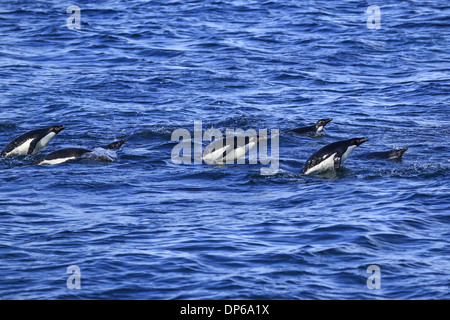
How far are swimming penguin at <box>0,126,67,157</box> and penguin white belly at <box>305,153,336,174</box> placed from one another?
4967 millimetres

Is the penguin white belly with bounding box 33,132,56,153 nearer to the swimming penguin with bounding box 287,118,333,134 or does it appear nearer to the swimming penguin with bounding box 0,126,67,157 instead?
the swimming penguin with bounding box 0,126,67,157

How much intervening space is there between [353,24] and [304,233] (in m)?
18.0

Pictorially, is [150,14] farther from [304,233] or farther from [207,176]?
[304,233]

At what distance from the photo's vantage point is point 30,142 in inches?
563

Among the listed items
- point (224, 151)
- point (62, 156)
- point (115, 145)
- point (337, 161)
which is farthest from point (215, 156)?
point (62, 156)

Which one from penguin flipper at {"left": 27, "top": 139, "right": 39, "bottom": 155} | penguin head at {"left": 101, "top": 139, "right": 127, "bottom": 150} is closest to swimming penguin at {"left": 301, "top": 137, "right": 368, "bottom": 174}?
penguin head at {"left": 101, "top": 139, "right": 127, "bottom": 150}

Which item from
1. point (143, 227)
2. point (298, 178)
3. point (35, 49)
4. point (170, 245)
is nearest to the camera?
point (170, 245)

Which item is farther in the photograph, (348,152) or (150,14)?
(150,14)

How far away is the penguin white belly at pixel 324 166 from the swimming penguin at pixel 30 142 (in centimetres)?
497

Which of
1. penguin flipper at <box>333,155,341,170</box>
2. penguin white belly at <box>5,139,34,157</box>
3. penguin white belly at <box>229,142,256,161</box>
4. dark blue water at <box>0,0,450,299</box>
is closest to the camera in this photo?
dark blue water at <box>0,0,450,299</box>

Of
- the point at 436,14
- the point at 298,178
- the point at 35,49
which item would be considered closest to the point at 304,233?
the point at 298,178

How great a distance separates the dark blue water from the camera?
8.78m

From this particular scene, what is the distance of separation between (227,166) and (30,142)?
3.69m

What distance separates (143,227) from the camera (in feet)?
33.6
